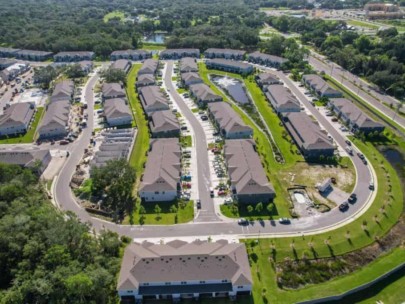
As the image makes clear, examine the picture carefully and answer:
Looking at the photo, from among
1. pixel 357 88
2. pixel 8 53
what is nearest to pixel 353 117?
pixel 357 88

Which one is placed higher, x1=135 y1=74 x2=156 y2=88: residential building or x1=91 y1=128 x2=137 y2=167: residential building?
x1=91 y1=128 x2=137 y2=167: residential building

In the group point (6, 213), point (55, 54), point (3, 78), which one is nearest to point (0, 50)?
point (55, 54)

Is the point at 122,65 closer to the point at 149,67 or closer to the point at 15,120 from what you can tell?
the point at 149,67

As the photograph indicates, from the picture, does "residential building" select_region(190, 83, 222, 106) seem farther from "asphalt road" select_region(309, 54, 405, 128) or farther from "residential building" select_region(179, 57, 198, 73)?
"asphalt road" select_region(309, 54, 405, 128)

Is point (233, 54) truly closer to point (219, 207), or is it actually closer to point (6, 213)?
point (219, 207)

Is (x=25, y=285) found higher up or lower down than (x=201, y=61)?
higher up

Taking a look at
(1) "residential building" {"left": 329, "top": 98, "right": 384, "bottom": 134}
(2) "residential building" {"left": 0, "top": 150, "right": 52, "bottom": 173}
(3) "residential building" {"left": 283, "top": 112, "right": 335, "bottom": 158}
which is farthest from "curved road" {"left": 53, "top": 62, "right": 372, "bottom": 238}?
(1) "residential building" {"left": 329, "top": 98, "right": 384, "bottom": 134}
